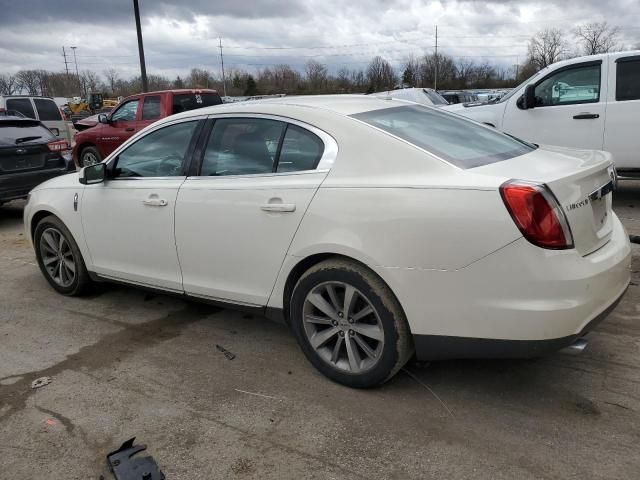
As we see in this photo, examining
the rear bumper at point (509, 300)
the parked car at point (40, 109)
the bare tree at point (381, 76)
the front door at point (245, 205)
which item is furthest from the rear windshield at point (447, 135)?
the bare tree at point (381, 76)

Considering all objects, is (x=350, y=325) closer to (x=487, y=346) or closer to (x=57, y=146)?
(x=487, y=346)

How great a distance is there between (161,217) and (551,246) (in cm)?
254

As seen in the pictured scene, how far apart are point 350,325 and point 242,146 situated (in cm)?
137

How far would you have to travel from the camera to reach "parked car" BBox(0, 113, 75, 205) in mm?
8234

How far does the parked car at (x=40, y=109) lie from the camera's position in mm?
15148

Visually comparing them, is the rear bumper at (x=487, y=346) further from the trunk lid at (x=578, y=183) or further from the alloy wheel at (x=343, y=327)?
the trunk lid at (x=578, y=183)

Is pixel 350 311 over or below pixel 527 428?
over

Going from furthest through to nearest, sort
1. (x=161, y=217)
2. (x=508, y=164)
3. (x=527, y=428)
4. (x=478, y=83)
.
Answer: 1. (x=478, y=83)
2. (x=161, y=217)
3. (x=508, y=164)
4. (x=527, y=428)

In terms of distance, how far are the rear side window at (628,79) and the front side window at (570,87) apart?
9.6 inches

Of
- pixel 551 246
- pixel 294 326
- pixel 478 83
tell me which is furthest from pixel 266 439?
pixel 478 83

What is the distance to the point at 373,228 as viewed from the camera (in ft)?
9.42

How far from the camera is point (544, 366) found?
3.39 m

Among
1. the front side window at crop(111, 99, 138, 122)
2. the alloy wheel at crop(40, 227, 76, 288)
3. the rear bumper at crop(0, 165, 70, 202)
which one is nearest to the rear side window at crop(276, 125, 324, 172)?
the alloy wheel at crop(40, 227, 76, 288)

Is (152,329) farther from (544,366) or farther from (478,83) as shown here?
(478,83)
